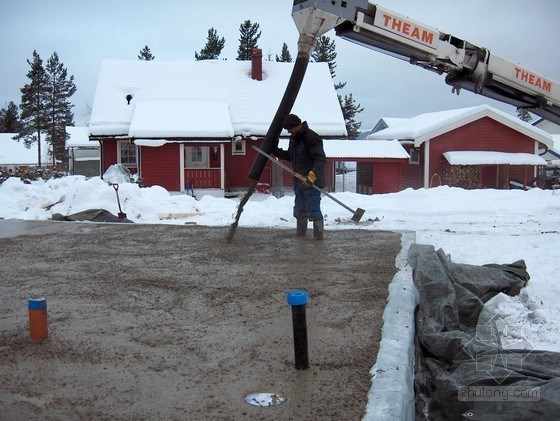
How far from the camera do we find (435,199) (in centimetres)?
1536

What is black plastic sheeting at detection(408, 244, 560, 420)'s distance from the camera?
355 centimetres

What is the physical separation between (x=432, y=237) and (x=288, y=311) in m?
5.48

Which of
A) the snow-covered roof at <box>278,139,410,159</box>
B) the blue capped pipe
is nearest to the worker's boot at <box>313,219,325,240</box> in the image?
the blue capped pipe

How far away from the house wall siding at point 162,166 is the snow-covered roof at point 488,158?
40.3 feet

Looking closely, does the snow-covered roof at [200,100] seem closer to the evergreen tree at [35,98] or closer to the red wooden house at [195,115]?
the red wooden house at [195,115]

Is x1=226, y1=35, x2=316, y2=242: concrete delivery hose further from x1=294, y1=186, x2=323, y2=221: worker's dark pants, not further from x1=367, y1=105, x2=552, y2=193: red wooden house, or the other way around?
x1=367, y1=105, x2=552, y2=193: red wooden house

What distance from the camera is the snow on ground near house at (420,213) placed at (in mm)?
8597

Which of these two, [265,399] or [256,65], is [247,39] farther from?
[265,399]

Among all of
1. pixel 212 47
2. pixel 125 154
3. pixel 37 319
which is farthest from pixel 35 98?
pixel 37 319

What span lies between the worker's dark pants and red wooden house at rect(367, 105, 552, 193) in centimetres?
1915

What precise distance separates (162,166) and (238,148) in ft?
13.9

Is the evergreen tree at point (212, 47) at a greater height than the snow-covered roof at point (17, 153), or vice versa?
the evergreen tree at point (212, 47)

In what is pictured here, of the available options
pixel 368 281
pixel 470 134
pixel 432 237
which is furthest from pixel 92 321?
pixel 470 134

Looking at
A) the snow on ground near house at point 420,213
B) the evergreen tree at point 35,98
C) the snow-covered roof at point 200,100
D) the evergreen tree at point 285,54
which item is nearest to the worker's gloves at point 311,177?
the snow on ground near house at point 420,213
